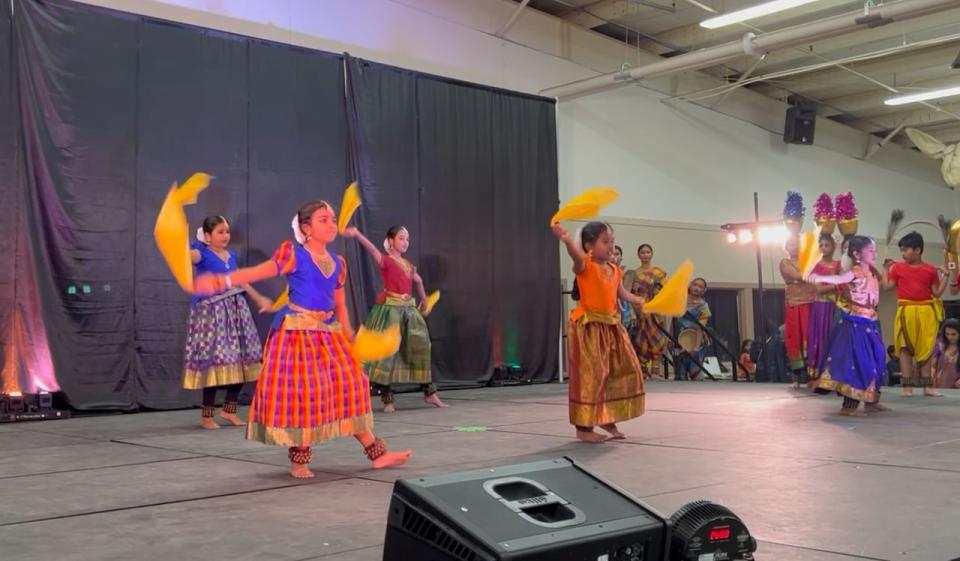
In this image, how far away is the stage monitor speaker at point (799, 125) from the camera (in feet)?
47.3

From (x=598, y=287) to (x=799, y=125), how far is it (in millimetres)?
11043

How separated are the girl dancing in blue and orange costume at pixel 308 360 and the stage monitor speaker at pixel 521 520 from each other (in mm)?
1828

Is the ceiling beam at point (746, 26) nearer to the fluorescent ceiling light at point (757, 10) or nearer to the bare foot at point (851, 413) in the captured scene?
the fluorescent ceiling light at point (757, 10)

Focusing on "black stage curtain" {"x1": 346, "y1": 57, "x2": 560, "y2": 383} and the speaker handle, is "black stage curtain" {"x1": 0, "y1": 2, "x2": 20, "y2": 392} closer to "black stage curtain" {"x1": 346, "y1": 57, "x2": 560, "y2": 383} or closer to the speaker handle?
"black stage curtain" {"x1": 346, "y1": 57, "x2": 560, "y2": 383}

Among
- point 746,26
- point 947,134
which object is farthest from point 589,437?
point 947,134

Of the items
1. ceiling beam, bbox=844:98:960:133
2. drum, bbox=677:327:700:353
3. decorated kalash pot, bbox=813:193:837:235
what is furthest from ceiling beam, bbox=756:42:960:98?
decorated kalash pot, bbox=813:193:837:235

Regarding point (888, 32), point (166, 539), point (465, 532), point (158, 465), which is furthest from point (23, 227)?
point (888, 32)

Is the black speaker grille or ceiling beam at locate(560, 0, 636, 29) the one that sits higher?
ceiling beam at locate(560, 0, 636, 29)

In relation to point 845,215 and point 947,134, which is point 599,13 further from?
point 947,134

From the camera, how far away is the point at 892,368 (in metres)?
12.0

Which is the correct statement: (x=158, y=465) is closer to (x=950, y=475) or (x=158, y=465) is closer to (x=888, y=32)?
(x=950, y=475)

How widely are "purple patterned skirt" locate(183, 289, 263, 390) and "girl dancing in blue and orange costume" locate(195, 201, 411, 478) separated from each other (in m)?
2.22

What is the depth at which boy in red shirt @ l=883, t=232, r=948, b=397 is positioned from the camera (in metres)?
7.39

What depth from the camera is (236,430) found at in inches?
226
